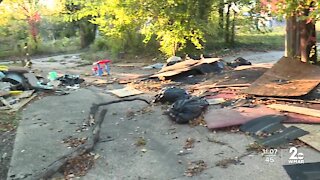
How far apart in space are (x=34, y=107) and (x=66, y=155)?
351cm

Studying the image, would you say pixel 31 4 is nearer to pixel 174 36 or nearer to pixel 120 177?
pixel 174 36

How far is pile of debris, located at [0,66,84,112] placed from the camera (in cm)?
802

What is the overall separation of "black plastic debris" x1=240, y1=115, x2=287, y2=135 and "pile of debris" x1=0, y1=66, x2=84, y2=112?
4773mm

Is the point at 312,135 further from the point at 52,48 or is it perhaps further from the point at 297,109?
the point at 52,48

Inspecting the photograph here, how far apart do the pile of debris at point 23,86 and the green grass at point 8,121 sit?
0.39 m

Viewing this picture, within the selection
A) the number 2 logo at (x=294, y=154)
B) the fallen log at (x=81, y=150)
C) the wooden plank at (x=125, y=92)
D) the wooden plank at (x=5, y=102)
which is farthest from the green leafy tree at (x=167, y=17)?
the number 2 logo at (x=294, y=154)

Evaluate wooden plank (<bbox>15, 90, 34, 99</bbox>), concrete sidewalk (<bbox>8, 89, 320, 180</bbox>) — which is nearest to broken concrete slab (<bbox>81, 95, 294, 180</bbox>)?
concrete sidewalk (<bbox>8, 89, 320, 180</bbox>)

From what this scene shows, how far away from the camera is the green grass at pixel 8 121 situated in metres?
6.30

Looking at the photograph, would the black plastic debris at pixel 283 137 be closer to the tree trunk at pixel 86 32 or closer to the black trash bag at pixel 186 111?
the black trash bag at pixel 186 111

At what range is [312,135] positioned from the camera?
4.53 metres

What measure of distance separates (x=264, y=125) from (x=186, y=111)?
50.7 inches

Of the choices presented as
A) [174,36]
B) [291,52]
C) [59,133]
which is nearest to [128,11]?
[174,36]

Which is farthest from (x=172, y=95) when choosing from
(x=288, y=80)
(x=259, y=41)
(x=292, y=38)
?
(x=259, y=41)

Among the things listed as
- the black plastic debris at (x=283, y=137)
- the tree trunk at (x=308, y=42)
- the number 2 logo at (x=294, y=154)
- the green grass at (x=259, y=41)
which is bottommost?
the green grass at (x=259, y=41)
